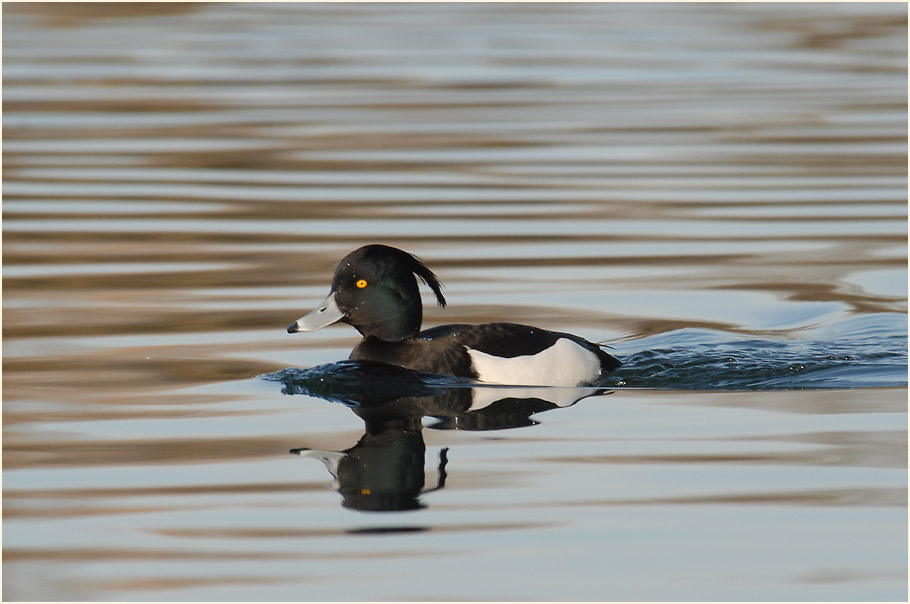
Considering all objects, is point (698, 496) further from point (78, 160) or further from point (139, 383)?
point (78, 160)

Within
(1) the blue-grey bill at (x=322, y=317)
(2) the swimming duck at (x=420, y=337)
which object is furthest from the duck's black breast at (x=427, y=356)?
(1) the blue-grey bill at (x=322, y=317)

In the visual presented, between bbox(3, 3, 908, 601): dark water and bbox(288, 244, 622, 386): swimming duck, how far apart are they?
150 millimetres

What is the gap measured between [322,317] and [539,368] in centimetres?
115

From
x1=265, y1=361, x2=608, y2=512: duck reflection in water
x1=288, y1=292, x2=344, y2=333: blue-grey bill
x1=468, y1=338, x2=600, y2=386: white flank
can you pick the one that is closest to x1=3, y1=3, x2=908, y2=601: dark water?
x1=265, y1=361, x2=608, y2=512: duck reflection in water

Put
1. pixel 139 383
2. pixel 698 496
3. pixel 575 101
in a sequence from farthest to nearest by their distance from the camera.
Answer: pixel 575 101 < pixel 139 383 < pixel 698 496

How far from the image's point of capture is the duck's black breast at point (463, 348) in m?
7.73

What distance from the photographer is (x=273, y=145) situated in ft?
50.5

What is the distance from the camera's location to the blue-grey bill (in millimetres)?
7758

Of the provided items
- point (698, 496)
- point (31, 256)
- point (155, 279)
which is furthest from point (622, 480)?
point (31, 256)

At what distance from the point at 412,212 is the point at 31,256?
309cm

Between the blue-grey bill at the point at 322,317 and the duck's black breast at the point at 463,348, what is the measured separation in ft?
0.82

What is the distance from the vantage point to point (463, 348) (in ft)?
25.5

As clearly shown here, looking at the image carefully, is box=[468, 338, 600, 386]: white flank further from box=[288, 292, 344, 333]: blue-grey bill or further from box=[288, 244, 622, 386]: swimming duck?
box=[288, 292, 344, 333]: blue-grey bill

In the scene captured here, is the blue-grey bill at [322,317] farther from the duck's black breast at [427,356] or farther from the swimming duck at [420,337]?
the duck's black breast at [427,356]
